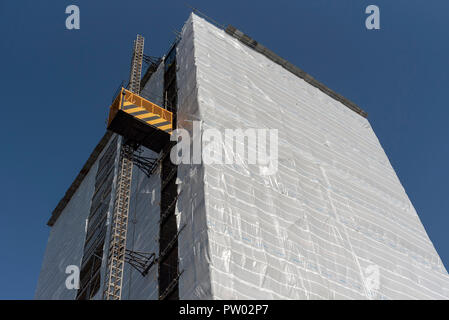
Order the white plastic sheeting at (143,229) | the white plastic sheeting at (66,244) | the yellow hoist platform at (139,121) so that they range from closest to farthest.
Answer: the white plastic sheeting at (143,229)
the yellow hoist platform at (139,121)
the white plastic sheeting at (66,244)

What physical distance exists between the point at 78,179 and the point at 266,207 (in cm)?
2063

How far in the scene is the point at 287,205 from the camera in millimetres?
18141

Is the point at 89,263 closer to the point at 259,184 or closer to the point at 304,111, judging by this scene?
the point at 259,184

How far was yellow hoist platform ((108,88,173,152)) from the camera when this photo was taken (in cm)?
2009

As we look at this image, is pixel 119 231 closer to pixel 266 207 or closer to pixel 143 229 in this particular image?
pixel 143 229

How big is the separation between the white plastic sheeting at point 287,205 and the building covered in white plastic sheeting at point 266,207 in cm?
5

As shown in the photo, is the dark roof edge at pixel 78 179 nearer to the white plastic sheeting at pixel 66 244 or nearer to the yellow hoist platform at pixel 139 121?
the white plastic sheeting at pixel 66 244

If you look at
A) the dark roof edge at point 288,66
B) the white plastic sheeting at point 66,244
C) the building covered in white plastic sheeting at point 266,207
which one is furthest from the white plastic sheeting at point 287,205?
the white plastic sheeting at point 66,244

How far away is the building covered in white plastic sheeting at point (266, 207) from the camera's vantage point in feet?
50.1

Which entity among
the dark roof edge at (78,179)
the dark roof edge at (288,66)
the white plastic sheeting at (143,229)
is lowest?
the white plastic sheeting at (143,229)

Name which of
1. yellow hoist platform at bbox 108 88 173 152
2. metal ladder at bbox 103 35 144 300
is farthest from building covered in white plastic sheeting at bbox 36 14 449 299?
yellow hoist platform at bbox 108 88 173 152

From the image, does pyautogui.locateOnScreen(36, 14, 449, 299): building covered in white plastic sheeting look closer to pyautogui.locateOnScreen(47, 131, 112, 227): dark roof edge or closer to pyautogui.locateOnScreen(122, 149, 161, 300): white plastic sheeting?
pyautogui.locateOnScreen(122, 149, 161, 300): white plastic sheeting

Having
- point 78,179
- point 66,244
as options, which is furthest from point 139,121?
point 78,179

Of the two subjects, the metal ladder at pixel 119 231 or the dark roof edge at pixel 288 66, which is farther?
the dark roof edge at pixel 288 66
